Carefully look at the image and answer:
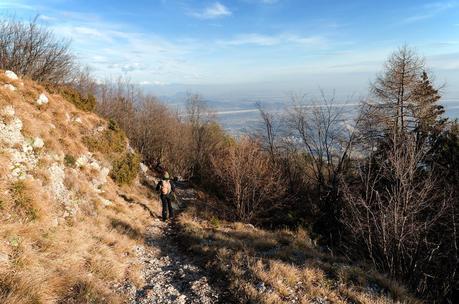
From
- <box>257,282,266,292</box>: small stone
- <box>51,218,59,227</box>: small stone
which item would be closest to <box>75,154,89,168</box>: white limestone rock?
<box>51,218,59,227</box>: small stone

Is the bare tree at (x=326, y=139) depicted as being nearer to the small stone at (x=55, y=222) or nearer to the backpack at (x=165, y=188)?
the backpack at (x=165, y=188)

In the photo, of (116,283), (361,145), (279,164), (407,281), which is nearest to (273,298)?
(116,283)

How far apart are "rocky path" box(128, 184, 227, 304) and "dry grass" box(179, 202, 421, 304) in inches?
17.8

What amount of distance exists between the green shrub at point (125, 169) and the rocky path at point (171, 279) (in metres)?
5.94

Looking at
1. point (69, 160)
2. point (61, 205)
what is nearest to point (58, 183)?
point (61, 205)

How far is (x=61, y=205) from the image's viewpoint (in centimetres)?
962

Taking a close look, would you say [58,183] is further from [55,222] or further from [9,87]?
[9,87]

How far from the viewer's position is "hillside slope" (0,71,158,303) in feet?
19.0

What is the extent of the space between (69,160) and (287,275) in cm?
914

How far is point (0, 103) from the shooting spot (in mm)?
10719

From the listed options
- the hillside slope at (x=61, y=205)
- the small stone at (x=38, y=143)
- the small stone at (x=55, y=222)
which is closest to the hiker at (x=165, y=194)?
the hillside slope at (x=61, y=205)

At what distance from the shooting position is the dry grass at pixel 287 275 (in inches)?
267

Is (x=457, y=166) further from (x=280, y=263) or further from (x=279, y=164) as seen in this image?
(x=280, y=263)

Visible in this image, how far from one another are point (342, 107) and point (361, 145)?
A: 8.82ft
